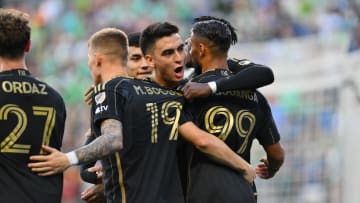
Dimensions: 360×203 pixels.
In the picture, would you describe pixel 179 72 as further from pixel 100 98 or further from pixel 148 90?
pixel 100 98

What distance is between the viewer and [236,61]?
7.84 m

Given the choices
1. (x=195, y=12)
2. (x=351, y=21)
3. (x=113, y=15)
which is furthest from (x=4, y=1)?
(x=351, y=21)

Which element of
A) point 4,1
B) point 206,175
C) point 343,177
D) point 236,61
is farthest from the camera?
point 4,1

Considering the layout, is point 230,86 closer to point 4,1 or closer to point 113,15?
point 113,15

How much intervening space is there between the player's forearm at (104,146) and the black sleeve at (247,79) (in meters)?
0.92

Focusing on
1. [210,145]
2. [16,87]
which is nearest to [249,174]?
[210,145]

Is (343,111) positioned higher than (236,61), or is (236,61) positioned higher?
(343,111)

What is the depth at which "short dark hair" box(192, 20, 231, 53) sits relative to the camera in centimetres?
740

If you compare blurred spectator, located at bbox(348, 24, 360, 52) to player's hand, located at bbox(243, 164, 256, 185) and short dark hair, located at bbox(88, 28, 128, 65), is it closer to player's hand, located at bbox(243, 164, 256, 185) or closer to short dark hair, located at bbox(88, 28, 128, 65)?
player's hand, located at bbox(243, 164, 256, 185)

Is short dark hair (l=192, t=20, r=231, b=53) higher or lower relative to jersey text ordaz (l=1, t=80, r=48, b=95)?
higher

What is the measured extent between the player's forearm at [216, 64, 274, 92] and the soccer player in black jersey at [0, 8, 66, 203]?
3.86ft

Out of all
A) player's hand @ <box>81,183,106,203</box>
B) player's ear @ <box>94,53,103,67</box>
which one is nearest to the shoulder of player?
player's ear @ <box>94,53,103,67</box>

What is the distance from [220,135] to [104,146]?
0.98 meters

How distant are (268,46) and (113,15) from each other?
10.6ft
